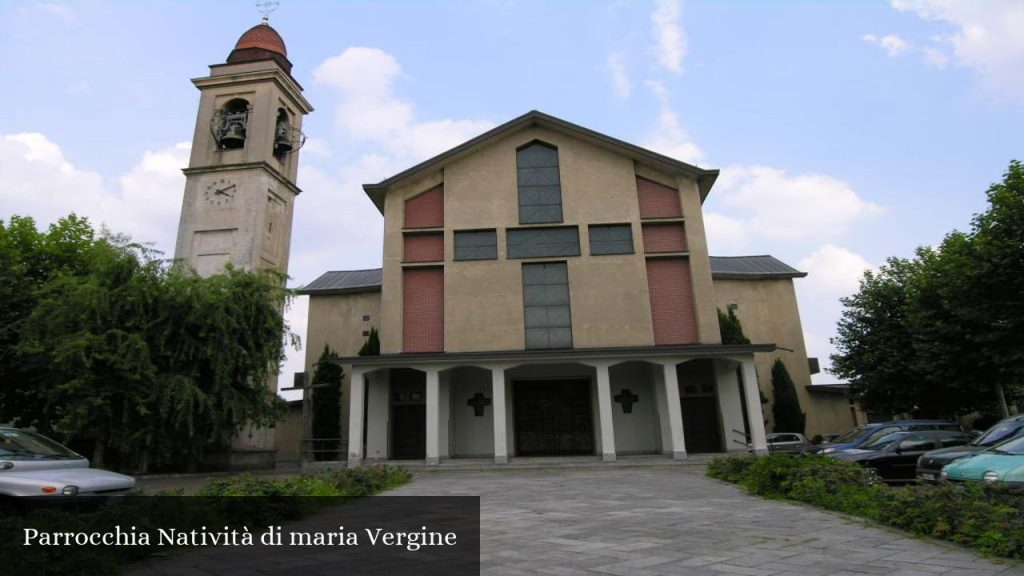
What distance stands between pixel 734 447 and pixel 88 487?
18.1 metres

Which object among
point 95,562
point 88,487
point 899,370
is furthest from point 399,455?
point 899,370

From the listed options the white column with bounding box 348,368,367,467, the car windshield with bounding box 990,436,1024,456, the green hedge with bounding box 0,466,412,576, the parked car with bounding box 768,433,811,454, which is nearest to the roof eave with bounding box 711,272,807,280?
the parked car with bounding box 768,433,811,454

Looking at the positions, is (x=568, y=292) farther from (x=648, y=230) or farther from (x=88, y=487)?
(x=88, y=487)

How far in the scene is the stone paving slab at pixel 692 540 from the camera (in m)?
4.95

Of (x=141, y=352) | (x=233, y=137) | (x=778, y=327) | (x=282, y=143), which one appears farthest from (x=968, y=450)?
(x=233, y=137)

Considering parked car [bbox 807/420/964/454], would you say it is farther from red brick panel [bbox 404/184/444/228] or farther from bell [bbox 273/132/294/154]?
bell [bbox 273/132/294/154]

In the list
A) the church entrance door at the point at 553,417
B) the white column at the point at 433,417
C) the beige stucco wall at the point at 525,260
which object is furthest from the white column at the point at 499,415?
the church entrance door at the point at 553,417

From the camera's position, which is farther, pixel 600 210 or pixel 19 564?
pixel 600 210

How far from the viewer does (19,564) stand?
4.52 m

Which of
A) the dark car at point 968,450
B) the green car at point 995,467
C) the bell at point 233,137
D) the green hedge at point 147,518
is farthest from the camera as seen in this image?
the bell at point 233,137

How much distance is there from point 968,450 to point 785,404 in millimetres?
12998

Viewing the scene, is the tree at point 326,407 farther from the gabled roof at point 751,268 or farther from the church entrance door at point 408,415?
the gabled roof at point 751,268

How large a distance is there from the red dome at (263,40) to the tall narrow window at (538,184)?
1456cm

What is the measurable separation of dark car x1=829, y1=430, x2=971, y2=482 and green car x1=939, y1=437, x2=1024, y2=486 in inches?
199
